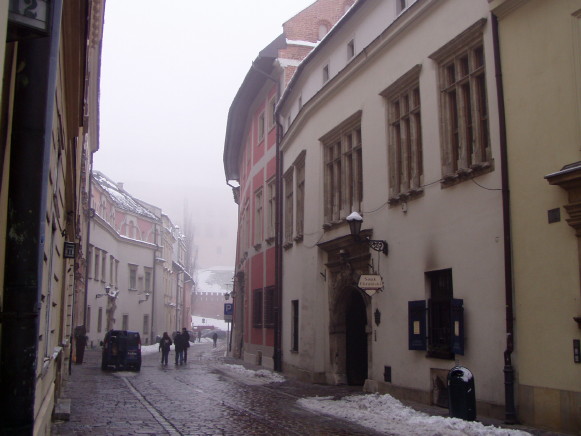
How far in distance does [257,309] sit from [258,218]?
13.3ft

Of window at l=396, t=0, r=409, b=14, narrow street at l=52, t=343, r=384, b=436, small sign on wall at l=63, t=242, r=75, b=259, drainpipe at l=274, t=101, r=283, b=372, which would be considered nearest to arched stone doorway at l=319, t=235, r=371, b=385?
narrow street at l=52, t=343, r=384, b=436

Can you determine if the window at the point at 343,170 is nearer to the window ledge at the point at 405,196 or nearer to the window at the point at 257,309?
the window ledge at the point at 405,196

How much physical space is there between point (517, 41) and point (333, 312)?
33.4 ft

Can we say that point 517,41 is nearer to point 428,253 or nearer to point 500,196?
point 500,196

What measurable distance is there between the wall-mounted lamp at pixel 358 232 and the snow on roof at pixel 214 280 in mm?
117016

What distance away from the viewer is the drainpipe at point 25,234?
14.1 ft

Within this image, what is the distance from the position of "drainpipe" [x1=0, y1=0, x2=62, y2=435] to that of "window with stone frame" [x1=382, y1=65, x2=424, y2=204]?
36.5 feet

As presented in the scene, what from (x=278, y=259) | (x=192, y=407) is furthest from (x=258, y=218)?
(x=192, y=407)

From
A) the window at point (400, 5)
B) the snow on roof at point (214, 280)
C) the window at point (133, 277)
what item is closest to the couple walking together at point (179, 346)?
the window at point (400, 5)

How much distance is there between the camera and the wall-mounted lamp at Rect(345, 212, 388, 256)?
52.9 ft

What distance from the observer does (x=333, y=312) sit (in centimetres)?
1975

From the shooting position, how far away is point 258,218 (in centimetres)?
3091

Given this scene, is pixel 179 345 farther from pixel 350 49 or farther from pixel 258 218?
pixel 350 49

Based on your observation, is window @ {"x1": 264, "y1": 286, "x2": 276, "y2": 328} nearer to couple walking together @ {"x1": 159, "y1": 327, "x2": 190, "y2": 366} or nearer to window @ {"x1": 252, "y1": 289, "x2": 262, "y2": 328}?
window @ {"x1": 252, "y1": 289, "x2": 262, "y2": 328}
